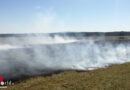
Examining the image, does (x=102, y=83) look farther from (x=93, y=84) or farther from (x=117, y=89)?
(x=117, y=89)

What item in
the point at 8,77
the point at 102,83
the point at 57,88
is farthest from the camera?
the point at 8,77

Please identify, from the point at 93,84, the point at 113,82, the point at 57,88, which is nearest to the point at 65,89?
the point at 57,88

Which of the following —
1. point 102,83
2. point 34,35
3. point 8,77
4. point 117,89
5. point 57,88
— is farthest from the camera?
point 34,35

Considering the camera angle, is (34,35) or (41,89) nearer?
(41,89)

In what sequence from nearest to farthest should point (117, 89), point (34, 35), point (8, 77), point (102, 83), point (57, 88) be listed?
1. point (117, 89)
2. point (57, 88)
3. point (102, 83)
4. point (8, 77)
5. point (34, 35)

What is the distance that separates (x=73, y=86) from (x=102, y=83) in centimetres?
226

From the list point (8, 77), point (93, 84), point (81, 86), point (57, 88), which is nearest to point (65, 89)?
point (57, 88)

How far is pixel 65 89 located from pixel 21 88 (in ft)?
→ 10.8

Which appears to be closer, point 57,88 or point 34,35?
point 57,88

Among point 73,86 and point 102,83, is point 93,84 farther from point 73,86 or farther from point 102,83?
point 73,86

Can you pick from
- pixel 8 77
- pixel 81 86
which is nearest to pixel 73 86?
pixel 81 86

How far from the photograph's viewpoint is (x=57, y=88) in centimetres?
954

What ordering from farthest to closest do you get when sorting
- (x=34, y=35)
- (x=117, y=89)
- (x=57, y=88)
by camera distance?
(x=34, y=35) < (x=57, y=88) < (x=117, y=89)

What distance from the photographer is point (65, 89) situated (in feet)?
30.5
